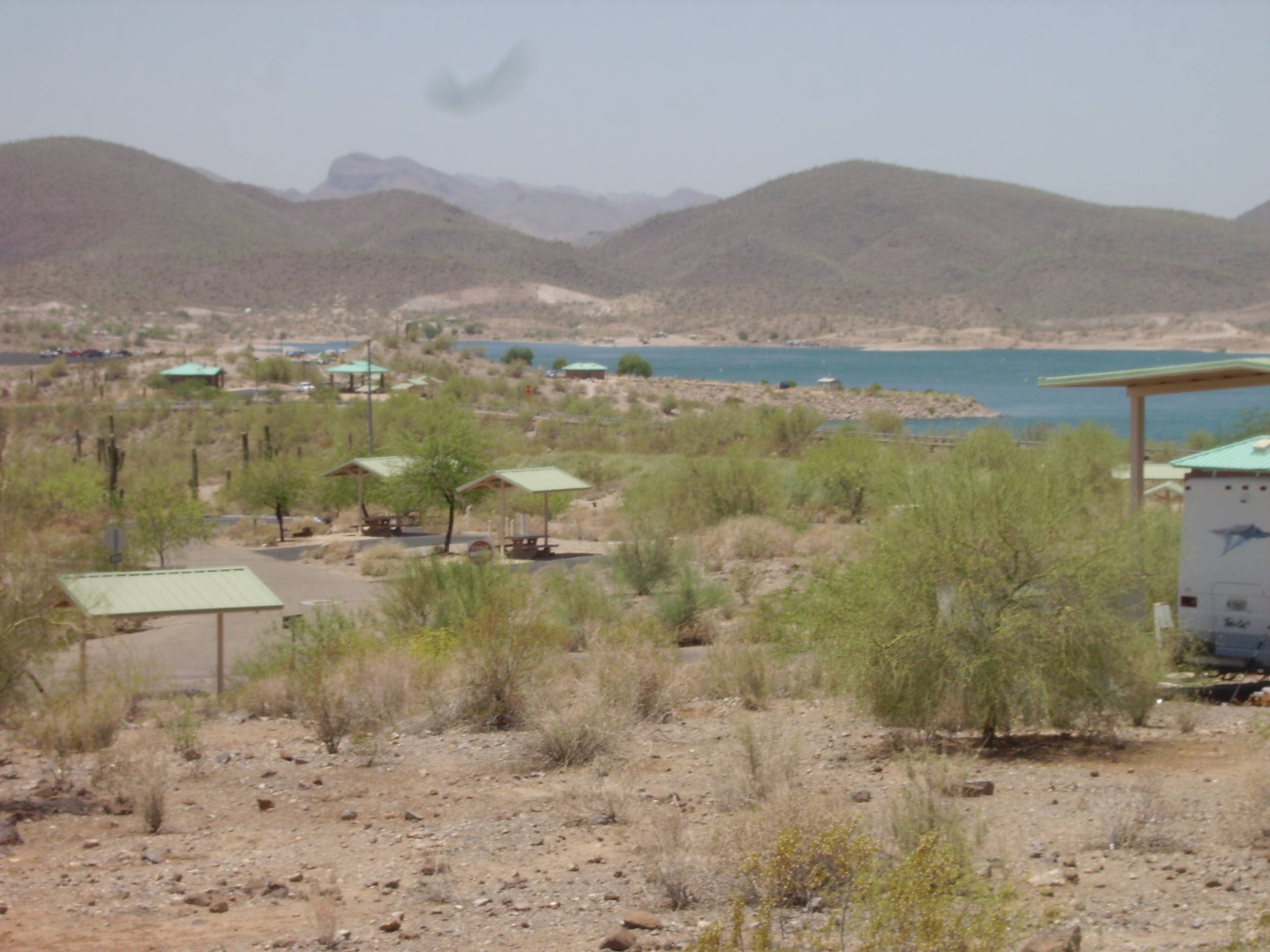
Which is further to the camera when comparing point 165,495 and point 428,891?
point 165,495

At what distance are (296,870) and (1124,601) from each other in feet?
27.4

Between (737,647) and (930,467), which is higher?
(930,467)

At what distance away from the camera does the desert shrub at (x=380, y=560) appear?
121 feet

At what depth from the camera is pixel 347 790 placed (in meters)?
12.9

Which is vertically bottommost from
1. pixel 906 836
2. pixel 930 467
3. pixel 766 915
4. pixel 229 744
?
pixel 229 744

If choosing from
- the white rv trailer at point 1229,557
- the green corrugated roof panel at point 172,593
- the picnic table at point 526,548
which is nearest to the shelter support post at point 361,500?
the picnic table at point 526,548

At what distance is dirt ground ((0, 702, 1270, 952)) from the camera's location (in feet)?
28.3

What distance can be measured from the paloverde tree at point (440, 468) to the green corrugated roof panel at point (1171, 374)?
24.4 m

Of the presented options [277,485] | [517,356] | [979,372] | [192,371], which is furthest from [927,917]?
[979,372]

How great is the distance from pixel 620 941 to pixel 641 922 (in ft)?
1.16

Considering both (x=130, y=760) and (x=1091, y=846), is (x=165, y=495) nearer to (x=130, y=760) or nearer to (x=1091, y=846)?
(x=130, y=760)

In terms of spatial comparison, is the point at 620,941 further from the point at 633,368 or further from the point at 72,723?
the point at 633,368

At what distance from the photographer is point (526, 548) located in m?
39.2

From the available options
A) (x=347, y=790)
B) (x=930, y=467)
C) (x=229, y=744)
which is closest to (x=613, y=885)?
(x=347, y=790)
